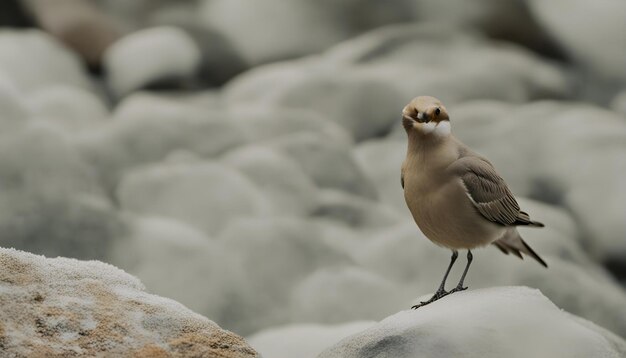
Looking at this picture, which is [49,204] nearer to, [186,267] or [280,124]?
[186,267]

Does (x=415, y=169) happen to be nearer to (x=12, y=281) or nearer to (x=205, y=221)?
(x=12, y=281)

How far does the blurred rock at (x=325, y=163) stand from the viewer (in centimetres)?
448

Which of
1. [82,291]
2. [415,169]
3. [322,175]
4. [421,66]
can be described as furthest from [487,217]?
[421,66]

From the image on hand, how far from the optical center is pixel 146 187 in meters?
4.26

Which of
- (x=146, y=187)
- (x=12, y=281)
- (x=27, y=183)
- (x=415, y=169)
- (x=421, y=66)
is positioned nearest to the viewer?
(x=12, y=281)

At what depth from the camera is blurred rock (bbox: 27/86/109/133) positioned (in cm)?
452

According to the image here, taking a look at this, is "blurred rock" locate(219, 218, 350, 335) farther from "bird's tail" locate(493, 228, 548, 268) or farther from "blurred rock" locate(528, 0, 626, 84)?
"blurred rock" locate(528, 0, 626, 84)

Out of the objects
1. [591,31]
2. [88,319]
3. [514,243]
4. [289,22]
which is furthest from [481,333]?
[591,31]

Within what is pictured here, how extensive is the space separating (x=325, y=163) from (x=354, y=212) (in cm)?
31

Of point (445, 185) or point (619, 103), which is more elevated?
point (619, 103)

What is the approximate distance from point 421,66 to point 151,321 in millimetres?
3691

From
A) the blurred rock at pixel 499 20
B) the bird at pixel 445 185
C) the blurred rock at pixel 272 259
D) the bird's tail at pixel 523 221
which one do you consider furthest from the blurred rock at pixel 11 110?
the bird's tail at pixel 523 221

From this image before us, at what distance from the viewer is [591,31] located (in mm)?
5387

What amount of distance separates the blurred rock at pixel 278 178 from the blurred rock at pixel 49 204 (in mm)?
693
